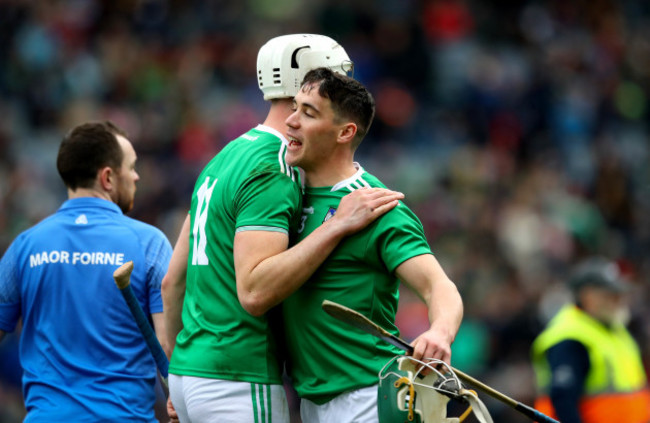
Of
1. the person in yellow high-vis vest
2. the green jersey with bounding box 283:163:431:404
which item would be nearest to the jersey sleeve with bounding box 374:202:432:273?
the green jersey with bounding box 283:163:431:404

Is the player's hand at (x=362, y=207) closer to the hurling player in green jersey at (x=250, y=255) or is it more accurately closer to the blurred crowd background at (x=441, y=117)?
the hurling player in green jersey at (x=250, y=255)

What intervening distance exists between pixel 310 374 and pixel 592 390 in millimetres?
3030

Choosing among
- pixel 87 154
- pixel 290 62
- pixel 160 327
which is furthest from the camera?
pixel 87 154

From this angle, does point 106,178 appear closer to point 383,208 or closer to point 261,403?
point 261,403

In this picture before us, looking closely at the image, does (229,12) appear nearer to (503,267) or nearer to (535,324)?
(503,267)

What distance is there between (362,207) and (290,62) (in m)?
0.76

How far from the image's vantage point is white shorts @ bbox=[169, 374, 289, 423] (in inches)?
160

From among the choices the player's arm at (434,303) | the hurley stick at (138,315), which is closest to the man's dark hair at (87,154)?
→ the hurley stick at (138,315)

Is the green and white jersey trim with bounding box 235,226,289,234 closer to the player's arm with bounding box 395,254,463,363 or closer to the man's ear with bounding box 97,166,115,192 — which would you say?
the player's arm with bounding box 395,254,463,363

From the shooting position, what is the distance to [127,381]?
491 cm

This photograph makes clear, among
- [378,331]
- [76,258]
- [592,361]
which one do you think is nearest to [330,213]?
[378,331]

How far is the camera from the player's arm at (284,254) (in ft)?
12.8

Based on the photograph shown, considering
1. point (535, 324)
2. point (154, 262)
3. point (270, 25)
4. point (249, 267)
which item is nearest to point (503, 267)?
point (535, 324)

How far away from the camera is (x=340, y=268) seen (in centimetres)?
408
